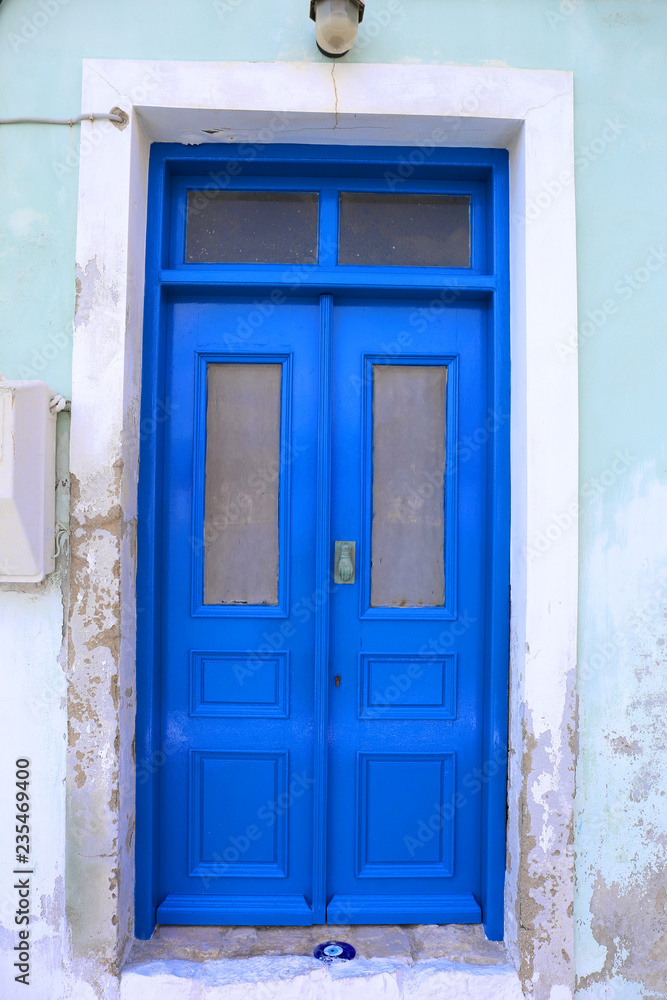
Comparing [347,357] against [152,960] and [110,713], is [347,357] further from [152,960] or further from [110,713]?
[152,960]

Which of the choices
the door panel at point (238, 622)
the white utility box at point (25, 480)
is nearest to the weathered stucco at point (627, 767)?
the door panel at point (238, 622)

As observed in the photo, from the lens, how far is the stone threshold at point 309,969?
2219mm

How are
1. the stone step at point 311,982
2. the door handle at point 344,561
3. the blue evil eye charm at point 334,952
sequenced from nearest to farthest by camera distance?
the stone step at point 311,982 < the blue evil eye charm at point 334,952 < the door handle at point 344,561

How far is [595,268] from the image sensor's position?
232 cm

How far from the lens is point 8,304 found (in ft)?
7.48

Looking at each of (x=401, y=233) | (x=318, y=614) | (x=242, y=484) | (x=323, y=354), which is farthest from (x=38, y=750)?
(x=401, y=233)

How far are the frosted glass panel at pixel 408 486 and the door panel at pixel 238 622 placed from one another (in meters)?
0.28

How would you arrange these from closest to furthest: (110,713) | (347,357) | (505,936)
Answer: (110,713) < (505,936) < (347,357)

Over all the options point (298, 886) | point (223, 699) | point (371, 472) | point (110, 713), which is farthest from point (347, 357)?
point (298, 886)

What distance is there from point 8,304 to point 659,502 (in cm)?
253

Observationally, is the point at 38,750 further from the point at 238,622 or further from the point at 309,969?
the point at 309,969

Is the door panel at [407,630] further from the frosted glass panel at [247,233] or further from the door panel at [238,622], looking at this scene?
the frosted glass panel at [247,233]

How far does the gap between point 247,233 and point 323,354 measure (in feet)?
1.93

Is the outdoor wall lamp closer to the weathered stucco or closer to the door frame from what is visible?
the door frame
